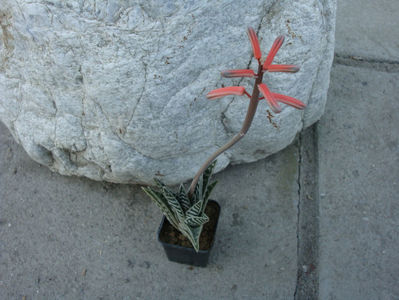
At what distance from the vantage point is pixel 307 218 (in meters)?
2.00

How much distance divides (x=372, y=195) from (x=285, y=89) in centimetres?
82

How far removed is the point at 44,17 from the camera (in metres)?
1.49

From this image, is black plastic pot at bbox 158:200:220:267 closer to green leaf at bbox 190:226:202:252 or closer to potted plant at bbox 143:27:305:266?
potted plant at bbox 143:27:305:266

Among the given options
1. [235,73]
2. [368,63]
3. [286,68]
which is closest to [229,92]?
[235,73]

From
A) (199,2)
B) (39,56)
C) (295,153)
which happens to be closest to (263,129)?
(295,153)

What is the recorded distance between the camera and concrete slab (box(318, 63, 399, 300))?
1.81m

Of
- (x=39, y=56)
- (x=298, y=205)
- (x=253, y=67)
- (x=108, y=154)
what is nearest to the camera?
(x=39, y=56)

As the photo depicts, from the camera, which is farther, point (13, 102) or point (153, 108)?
point (13, 102)

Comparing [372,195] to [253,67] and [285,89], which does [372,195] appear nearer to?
[285,89]

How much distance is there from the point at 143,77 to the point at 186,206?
1.91 ft

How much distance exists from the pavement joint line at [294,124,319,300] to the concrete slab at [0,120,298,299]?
4 centimetres

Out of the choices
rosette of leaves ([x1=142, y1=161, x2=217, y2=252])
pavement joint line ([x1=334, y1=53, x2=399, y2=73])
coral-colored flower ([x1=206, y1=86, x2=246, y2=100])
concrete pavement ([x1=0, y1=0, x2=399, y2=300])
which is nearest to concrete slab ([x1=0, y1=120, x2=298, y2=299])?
concrete pavement ([x1=0, y1=0, x2=399, y2=300])

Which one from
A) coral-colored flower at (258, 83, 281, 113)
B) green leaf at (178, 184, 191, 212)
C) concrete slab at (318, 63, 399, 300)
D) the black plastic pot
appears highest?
coral-colored flower at (258, 83, 281, 113)

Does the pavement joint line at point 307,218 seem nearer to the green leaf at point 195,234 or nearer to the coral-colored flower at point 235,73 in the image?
the green leaf at point 195,234
